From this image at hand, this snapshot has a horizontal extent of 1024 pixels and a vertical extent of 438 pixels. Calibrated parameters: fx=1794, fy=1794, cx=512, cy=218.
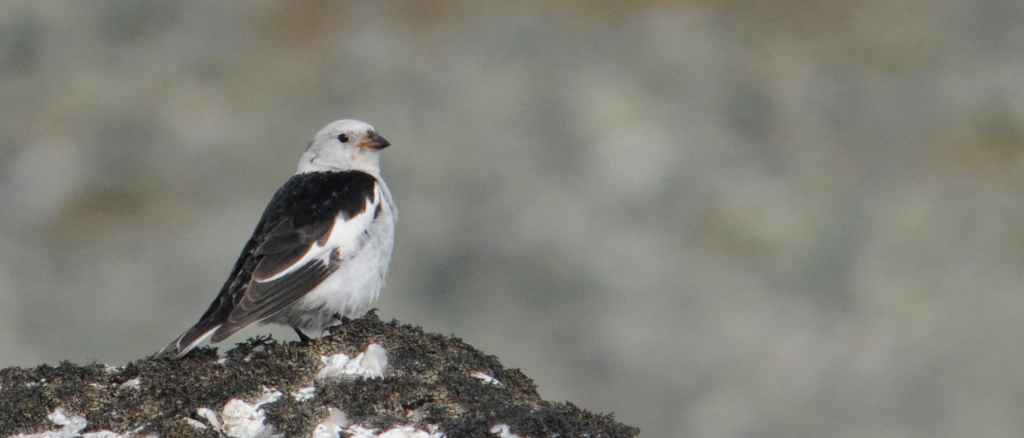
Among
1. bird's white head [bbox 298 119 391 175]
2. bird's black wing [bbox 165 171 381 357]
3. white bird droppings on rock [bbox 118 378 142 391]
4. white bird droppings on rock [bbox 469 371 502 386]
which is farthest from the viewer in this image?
bird's white head [bbox 298 119 391 175]

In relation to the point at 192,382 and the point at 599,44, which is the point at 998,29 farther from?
the point at 192,382

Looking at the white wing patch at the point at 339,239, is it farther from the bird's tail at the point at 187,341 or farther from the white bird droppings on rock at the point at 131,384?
the white bird droppings on rock at the point at 131,384

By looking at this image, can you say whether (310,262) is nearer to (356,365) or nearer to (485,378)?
(356,365)

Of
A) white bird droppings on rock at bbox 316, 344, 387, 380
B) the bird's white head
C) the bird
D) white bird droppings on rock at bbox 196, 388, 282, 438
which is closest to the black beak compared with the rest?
the bird's white head

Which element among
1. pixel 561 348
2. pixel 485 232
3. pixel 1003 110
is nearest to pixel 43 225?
pixel 485 232

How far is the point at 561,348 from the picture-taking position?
55.0 feet

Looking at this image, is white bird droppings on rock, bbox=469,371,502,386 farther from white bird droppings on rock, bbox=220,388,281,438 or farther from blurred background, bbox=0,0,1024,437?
blurred background, bbox=0,0,1024,437

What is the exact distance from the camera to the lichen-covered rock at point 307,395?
5961 millimetres

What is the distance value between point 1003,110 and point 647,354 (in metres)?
5.88

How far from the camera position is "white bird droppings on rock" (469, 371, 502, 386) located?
661cm

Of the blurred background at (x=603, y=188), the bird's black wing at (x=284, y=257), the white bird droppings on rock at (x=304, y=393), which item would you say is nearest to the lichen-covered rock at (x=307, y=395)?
the white bird droppings on rock at (x=304, y=393)

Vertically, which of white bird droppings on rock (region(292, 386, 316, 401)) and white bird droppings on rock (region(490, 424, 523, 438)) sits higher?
white bird droppings on rock (region(292, 386, 316, 401))

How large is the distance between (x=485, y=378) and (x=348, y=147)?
9.40 feet

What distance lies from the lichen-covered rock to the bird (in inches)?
23.5
